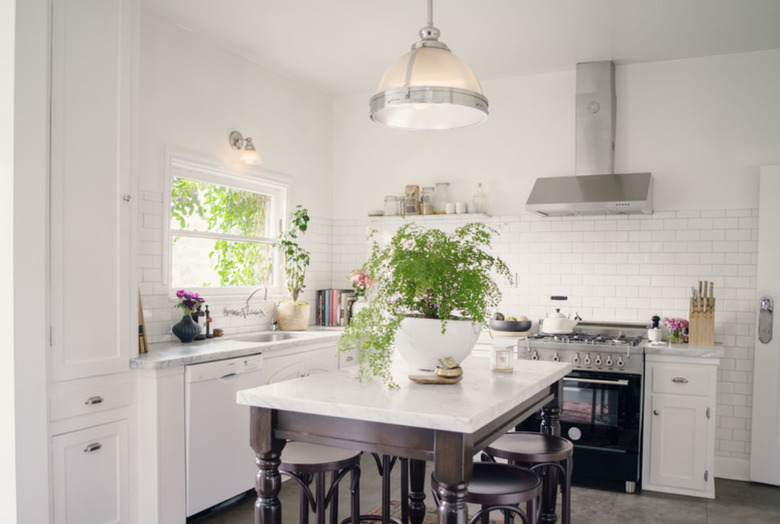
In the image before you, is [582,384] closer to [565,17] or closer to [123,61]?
[565,17]

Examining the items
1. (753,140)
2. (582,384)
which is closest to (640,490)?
(582,384)

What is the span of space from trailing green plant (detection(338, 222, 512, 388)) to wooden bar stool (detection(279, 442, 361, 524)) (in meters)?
0.34

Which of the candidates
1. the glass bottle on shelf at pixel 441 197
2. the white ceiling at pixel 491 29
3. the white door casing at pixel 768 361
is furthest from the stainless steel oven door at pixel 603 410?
the white ceiling at pixel 491 29

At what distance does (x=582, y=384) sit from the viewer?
14.7 ft

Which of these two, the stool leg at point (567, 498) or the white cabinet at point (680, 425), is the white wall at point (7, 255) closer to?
the stool leg at point (567, 498)

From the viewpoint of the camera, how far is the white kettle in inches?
195

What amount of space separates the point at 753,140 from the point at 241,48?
4.02 m

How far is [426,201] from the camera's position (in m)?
5.71

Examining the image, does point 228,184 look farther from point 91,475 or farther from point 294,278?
point 91,475

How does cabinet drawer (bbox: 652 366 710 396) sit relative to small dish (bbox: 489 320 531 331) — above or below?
below

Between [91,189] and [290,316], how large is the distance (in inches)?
87.9

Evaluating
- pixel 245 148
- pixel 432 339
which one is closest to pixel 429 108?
pixel 432 339

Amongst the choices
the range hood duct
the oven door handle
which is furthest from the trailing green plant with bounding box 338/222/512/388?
the range hood duct

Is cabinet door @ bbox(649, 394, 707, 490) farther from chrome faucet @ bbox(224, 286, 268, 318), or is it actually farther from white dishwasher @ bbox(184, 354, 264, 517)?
chrome faucet @ bbox(224, 286, 268, 318)
